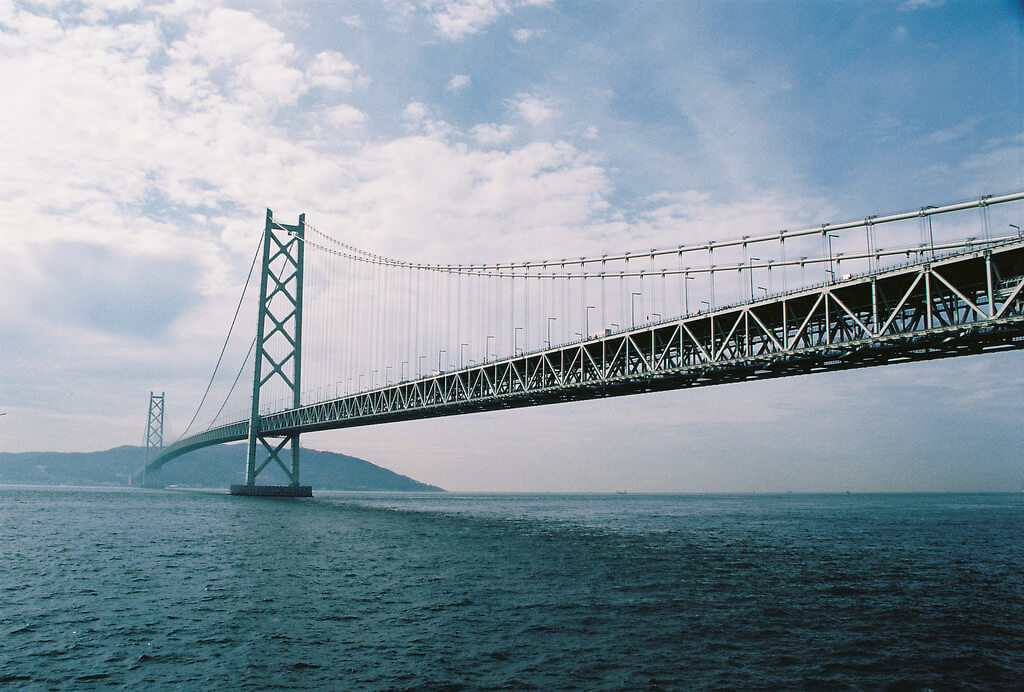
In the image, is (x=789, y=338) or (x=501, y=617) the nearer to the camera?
(x=501, y=617)

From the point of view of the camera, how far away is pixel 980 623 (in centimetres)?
1902

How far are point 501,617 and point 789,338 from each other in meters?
24.7

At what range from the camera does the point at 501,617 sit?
18.9 m

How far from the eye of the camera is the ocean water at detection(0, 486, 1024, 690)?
1403 cm

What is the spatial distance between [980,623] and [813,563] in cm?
1217

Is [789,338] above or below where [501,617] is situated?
above

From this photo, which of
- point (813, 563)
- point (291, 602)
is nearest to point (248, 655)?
point (291, 602)

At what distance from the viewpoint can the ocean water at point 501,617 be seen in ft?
46.0

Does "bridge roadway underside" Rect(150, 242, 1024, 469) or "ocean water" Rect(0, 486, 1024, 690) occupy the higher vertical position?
"bridge roadway underside" Rect(150, 242, 1024, 469)

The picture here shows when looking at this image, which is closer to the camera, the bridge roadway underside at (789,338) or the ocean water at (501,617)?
the ocean water at (501,617)

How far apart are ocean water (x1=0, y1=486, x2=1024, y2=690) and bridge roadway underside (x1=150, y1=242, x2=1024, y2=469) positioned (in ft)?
31.5

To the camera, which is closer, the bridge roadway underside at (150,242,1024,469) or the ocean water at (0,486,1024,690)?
the ocean water at (0,486,1024,690)

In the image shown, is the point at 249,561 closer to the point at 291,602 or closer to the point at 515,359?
the point at 291,602

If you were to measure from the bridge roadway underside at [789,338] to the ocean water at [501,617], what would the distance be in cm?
960
